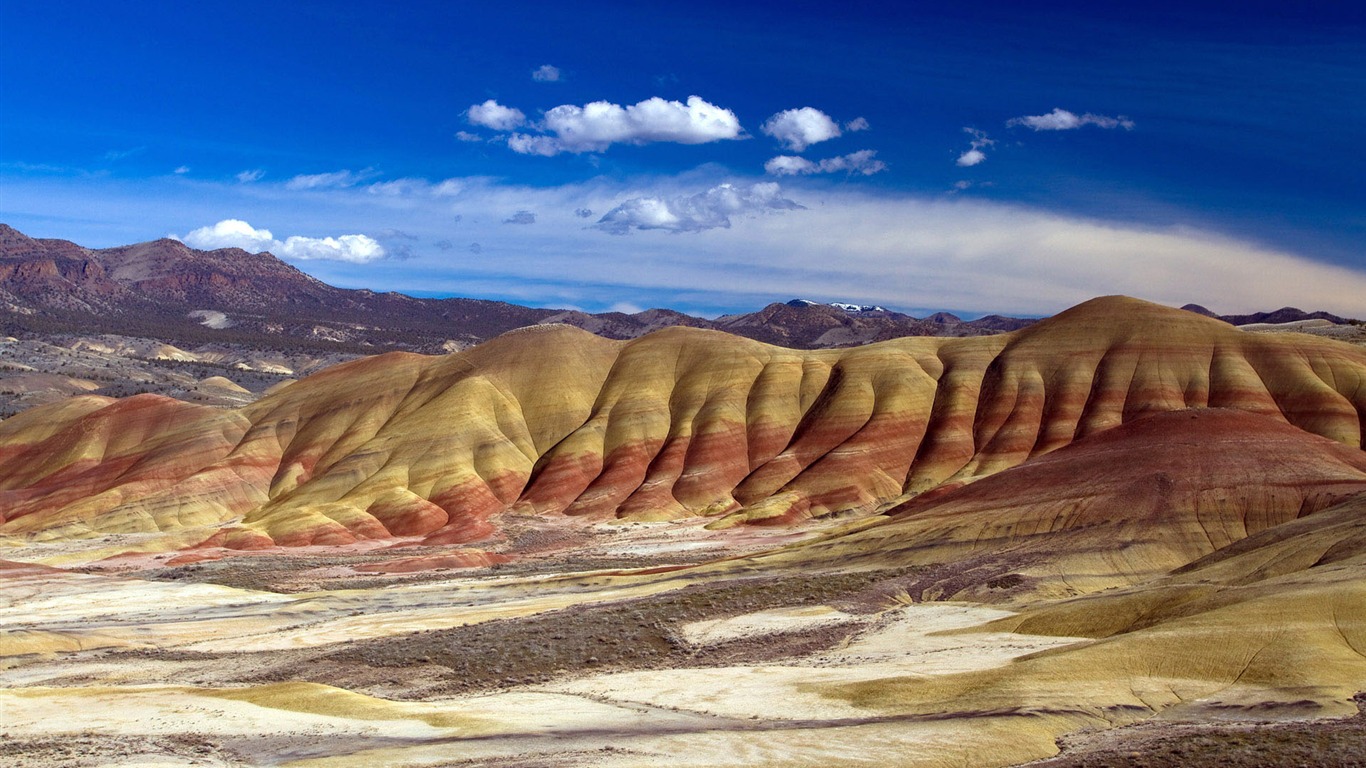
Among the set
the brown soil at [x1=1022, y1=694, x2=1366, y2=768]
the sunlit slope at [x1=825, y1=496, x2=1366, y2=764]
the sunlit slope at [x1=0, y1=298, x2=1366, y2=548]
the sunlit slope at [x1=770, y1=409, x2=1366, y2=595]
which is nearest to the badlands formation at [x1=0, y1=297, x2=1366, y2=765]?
the sunlit slope at [x1=825, y1=496, x2=1366, y2=764]

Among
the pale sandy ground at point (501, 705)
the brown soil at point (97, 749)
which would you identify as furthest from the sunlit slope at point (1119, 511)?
Result: the brown soil at point (97, 749)

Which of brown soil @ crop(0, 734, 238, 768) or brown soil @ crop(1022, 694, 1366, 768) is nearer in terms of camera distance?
brown soil @ crop(1022, 694, 1366, 768)

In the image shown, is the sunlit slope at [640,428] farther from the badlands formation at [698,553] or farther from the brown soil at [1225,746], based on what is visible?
the brown soil at [1225,746]

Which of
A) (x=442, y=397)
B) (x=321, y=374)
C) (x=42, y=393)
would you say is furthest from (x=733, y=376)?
(x=42, y=393)

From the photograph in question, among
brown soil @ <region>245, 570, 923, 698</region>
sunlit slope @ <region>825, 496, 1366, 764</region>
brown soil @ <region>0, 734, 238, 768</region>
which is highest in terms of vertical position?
sunlit slope @ <region>825, 496, 1366, 764</region>

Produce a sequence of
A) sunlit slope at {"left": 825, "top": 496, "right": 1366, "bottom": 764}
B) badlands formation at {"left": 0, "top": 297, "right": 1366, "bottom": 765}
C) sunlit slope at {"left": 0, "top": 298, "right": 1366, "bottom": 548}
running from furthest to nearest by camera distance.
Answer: sunlit slope at {"left": 0, "top": 298, "right": 1366, "bottom": 548} → badlands formation at {"left": 0, "top": 297, "right": 1366, "bottom": 765} → sunlit slope at {"left": 825, "top": 496, "right": 1366, "bottom": 764}

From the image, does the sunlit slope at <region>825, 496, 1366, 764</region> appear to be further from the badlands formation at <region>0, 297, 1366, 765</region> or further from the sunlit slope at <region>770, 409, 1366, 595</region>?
the sunlit slope at <region>770, 409, 1366, 595</region>
